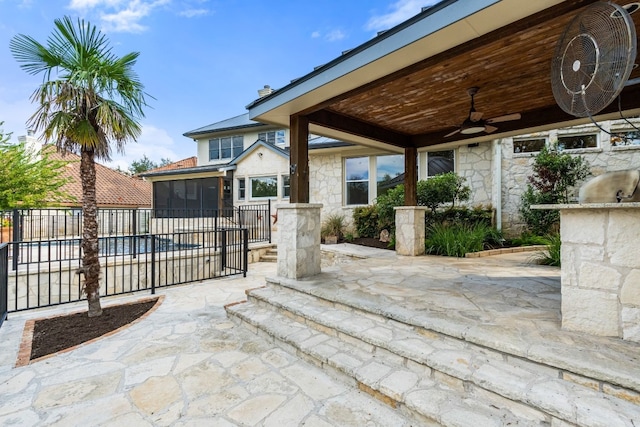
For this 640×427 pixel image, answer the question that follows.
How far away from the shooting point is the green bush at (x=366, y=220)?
9.25 meters

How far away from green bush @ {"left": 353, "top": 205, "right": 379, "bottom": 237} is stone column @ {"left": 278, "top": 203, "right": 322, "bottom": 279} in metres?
4.93

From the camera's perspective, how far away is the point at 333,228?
32.7 ft

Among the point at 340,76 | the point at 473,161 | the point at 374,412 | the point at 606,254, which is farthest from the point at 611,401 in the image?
the point at 473,161

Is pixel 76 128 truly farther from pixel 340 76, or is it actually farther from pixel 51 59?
pixel 340 76

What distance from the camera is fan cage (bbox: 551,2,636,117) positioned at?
6.23 feet

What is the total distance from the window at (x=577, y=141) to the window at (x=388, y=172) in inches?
174

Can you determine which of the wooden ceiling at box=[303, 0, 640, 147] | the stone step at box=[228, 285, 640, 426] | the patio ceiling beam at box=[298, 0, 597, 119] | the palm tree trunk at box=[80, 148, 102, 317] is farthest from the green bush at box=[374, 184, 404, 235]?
the palm tree trunk at box=[80, 148, 102, 317]

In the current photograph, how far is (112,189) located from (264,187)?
36.1 feet

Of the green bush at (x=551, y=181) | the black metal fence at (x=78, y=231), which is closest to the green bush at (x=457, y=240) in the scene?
the green bush at (x=551, y=181)

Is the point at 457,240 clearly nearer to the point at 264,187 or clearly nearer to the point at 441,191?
the point at 441,191

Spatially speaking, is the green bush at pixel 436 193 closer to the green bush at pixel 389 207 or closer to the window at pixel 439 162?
the green bush at pixel 389 207

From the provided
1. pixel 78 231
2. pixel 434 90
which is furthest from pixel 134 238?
pixel 434 90

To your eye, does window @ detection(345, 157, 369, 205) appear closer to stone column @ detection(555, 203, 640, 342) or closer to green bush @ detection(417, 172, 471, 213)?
green bush @ detection(417, 172, 471, 213)

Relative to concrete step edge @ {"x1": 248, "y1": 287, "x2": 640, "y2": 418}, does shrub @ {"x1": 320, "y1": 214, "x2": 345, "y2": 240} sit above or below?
above
